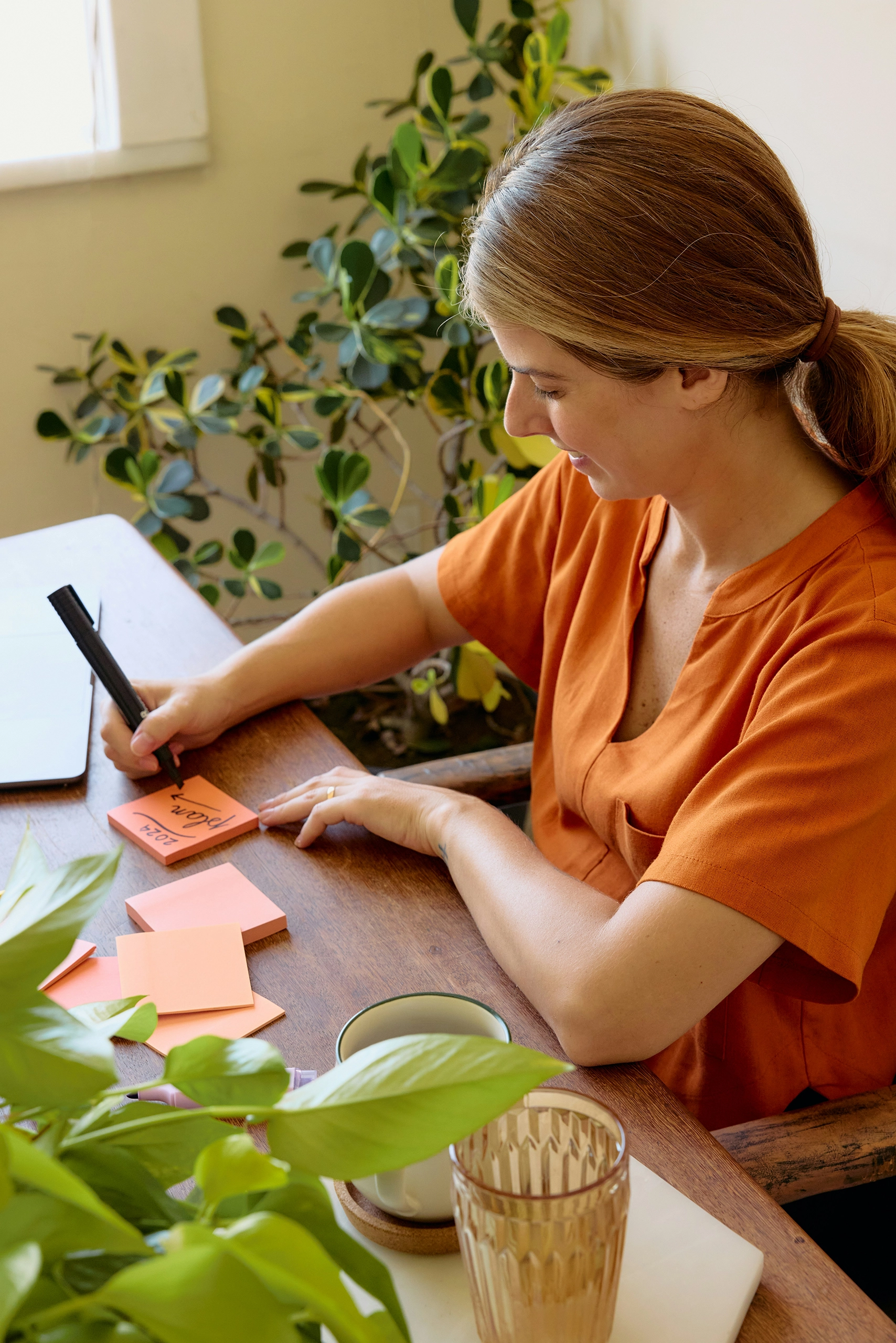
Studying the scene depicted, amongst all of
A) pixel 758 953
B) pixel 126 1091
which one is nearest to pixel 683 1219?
pixel 758 953

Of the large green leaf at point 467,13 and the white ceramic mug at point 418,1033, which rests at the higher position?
the large green leaf at point 467,13

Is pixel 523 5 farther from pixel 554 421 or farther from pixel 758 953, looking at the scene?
pixel 758 953

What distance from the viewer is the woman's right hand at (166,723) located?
3.35 ft

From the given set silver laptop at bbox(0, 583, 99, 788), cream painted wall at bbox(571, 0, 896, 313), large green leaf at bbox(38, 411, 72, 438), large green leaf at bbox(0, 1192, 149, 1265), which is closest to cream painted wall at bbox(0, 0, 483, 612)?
large green leaf at bbox(38, 411, 72, 438)

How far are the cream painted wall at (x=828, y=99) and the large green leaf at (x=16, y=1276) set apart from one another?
138cm

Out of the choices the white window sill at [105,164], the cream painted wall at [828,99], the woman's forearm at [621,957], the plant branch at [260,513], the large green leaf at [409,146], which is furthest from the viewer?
the plant branch at [260,513]

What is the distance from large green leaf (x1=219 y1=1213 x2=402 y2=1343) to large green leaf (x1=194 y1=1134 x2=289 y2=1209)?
0.02 m

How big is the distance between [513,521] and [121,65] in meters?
1.39

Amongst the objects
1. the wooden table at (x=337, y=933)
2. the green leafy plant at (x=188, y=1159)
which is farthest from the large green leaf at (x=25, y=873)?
the wooden table at (x=337, y=933)

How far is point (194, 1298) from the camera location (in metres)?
0.29

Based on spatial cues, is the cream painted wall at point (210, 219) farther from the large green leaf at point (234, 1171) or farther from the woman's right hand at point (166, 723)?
the large green leaf at point (234, 1171)

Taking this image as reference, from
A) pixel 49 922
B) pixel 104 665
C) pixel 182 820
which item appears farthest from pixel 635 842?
pixel 49 922

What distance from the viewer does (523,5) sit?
→ 209cm

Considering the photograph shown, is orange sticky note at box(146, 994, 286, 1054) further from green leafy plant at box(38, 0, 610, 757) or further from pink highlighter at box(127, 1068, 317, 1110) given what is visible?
green leafy plant at box(38, 0, 610, 757)
